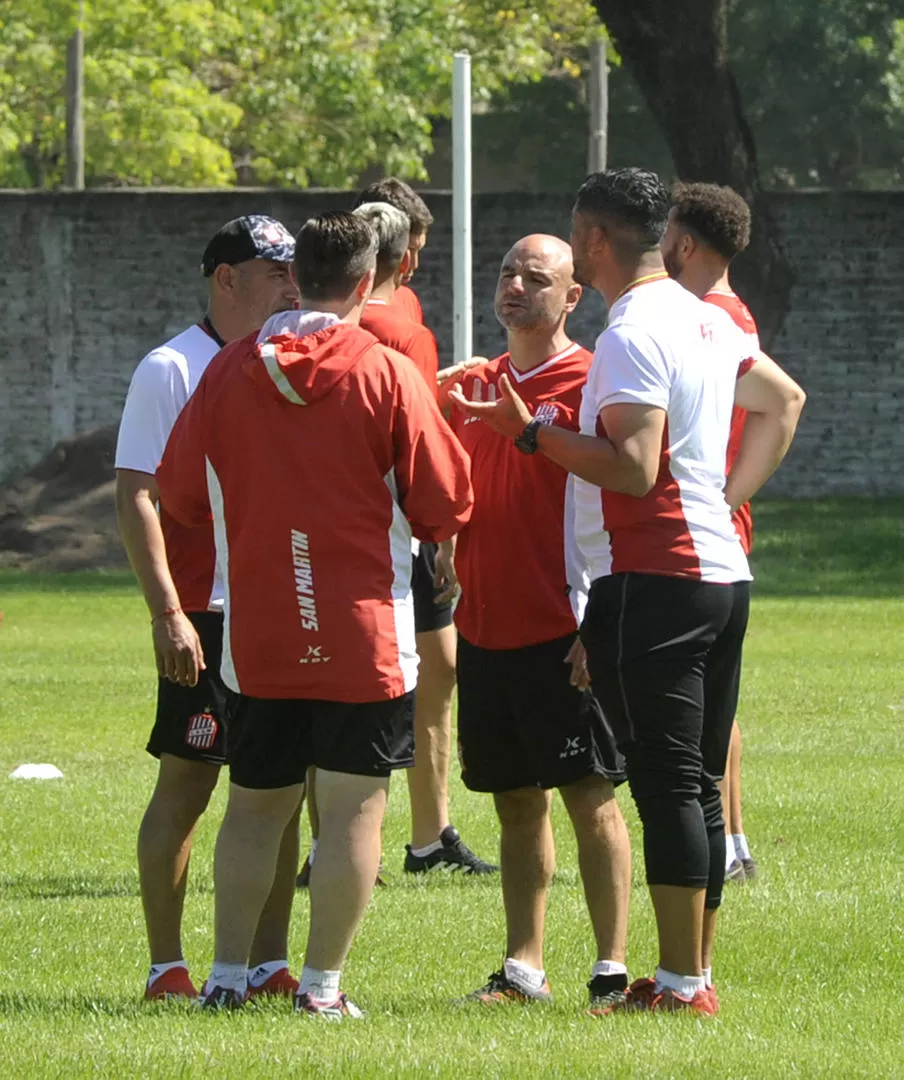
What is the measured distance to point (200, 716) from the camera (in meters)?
5.84

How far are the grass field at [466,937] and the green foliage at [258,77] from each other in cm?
2460

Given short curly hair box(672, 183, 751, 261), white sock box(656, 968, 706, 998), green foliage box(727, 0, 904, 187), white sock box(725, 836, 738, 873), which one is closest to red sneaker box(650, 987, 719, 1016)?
white sock box(656, 968, 706, 998)

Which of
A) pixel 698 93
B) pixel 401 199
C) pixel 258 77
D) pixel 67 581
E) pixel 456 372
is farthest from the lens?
pixel 258 77

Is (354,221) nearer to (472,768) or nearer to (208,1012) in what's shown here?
(472,768)

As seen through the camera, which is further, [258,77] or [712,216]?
[258,77]

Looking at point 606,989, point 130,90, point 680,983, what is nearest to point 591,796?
point 606,989

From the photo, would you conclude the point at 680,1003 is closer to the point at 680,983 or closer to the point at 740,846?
the point at 680,983

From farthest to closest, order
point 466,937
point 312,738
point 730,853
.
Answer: point 730,853 < point 466,937 < point 312,738

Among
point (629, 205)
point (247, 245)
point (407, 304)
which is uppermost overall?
point (629, 205)

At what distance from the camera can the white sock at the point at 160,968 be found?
19.3 ft

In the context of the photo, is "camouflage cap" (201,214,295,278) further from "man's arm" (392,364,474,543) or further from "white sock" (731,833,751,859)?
"white sock" (731,833,751,859)

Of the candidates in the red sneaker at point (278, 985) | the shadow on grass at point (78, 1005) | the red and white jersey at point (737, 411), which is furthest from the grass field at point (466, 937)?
the red and white jersey at point (737, 411)

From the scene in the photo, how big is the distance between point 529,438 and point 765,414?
1.36 meters

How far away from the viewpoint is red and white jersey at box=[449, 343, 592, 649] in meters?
5.95
